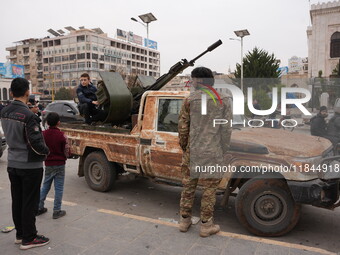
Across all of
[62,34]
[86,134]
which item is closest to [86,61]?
[62,34]

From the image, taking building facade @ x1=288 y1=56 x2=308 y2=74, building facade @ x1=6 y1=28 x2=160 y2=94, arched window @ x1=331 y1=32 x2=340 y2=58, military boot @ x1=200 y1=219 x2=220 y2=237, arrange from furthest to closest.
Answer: building facade @ x1=288 y1=56 x2=308 y2=74 < building facade @ x1=6 y1=28 x2=160 y2=94 < arched window @ x1=331 y1=32 x2=340 y2=58 < military boot @ x1=200 y1=219 x2=220 y2=237

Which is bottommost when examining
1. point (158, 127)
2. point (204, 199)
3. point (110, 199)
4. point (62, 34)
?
point (110, 199)

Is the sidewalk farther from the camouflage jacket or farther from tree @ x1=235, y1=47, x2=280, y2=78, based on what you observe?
tree @ x1=235, y1=47, x2=280, y2=78

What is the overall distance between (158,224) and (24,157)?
188 cm

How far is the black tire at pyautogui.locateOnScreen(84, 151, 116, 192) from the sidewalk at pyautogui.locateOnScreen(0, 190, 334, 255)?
1.37 metres

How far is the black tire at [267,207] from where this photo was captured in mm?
3721

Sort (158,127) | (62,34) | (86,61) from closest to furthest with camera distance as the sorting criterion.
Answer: (158,127), (86,61), (62,34)

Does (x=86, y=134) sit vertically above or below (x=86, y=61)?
below

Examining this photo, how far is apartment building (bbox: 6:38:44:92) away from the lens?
322 feet

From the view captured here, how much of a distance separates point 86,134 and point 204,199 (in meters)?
3.03

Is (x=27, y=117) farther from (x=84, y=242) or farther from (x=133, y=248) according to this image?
(x=133, y=248)

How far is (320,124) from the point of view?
3.93 m

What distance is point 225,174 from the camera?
13.2ft

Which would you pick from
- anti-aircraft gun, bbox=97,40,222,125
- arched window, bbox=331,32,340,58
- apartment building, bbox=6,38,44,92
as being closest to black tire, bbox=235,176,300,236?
anti-aircraft gun, bbox=97,40,222,125
